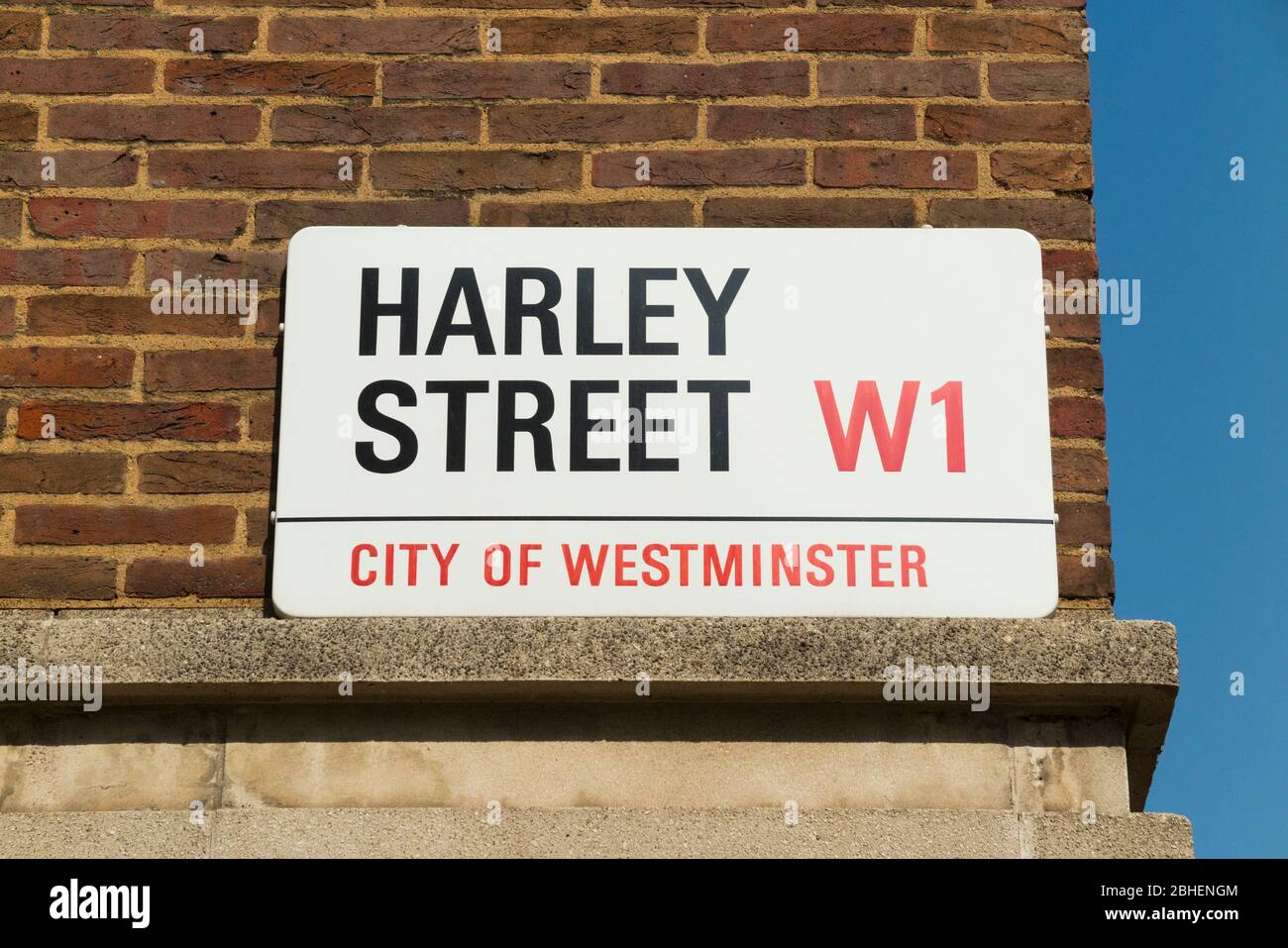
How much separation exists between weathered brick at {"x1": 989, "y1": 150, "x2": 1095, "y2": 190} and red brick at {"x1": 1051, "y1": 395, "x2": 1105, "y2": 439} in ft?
1.55

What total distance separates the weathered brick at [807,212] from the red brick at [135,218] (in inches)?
39.9

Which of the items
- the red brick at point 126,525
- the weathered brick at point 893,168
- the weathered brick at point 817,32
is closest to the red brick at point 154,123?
the red brick at point 126,525

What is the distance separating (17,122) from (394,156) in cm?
82

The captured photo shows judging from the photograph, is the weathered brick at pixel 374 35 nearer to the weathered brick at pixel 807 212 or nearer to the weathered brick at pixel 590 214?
the weathered brick at pixel 590 214

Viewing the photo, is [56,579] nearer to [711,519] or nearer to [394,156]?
[394,156]

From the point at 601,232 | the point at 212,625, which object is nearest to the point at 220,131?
the point at 601,232

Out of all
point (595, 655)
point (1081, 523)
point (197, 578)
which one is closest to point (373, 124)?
point (197, 578)

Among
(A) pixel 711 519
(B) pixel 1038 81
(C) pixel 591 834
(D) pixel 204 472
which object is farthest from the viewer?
(B) pixel 1038 81

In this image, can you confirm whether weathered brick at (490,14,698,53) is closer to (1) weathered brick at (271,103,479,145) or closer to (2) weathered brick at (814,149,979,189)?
(1) weathered brick at (271,103,479,145)

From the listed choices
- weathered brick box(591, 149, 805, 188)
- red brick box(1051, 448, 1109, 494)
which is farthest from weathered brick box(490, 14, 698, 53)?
red brick box(1051, 448, 1109, 494)

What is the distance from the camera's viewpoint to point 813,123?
3479 millimetres

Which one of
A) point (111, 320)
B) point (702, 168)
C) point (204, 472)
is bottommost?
point (204, 472)

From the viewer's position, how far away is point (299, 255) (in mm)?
3357

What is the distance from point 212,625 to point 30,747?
1.40ft
